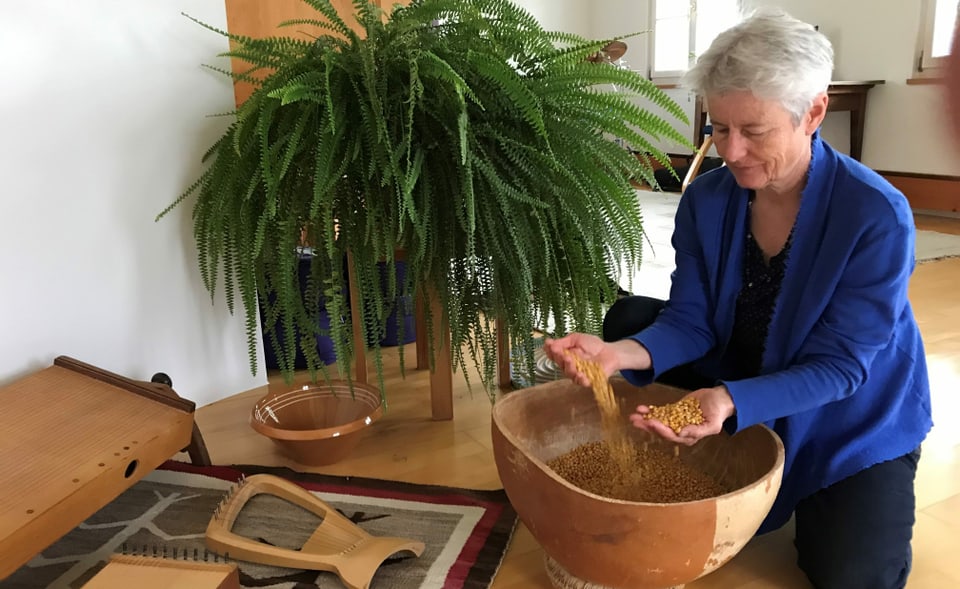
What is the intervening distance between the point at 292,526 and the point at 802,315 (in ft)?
2.98

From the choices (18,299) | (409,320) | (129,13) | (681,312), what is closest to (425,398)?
(409,320)

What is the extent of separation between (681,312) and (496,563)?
1.72 ft

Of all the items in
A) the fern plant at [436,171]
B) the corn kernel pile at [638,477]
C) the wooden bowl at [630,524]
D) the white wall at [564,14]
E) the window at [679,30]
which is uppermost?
the white wall at [564,14]

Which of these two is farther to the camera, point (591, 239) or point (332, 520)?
point (591, 239)

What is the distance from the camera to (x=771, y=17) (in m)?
1.07

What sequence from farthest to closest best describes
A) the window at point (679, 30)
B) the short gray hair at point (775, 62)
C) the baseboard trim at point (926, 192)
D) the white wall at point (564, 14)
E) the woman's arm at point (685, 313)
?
the white wall at point (564, 14) → the window at point (679, 30) → the baseboard trim at point (926, 192) → the woman's arm at point (685, 313) → the short gray hair at point (775, 62)

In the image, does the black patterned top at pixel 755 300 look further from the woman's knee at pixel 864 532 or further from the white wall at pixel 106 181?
the white wall at pixel 106 181

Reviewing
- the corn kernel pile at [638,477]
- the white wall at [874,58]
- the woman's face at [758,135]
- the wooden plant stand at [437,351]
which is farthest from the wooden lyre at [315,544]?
the white wall at [874,58]

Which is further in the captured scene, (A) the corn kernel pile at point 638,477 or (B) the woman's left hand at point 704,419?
(A) the corn kernel pile at point 638,477

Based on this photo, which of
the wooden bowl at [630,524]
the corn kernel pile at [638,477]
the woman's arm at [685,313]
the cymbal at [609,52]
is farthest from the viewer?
the cymbal at [609,52]

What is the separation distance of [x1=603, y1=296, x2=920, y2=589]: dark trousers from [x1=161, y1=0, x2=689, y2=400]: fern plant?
0.57m

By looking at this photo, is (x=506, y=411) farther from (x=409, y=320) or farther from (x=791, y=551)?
(x=409, y=320)

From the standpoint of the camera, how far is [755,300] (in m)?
1.24

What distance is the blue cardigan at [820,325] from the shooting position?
1066 millimetres
